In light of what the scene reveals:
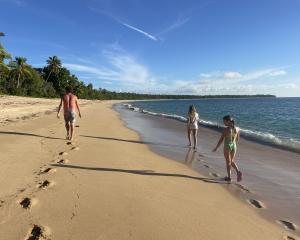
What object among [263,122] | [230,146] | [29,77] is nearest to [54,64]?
[29,77]

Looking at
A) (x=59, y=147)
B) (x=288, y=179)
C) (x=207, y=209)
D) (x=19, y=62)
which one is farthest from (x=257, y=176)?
(x=19, y=62)

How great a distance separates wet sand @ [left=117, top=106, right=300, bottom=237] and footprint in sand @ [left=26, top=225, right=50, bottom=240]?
3617mm

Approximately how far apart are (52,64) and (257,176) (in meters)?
81.5

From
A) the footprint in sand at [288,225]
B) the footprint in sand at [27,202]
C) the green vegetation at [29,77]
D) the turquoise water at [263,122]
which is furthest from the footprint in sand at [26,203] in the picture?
the green vegetation at [29,77]

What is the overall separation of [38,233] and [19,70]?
66149 millimetres

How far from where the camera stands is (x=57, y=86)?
84250mm

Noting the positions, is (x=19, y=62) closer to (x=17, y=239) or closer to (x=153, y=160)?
(x=153, y=160)

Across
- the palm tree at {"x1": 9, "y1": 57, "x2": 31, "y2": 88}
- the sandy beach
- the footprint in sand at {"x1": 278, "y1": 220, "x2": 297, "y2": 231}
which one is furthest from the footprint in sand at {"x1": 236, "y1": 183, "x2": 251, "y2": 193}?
the palm tree at {"x1": 9, "y1": 57, "x2": 31, "y2": 88}

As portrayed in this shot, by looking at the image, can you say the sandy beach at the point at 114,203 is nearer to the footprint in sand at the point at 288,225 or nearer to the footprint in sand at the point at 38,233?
the footprint in sand at the point at 38,233

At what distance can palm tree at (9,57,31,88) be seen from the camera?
63281 millimetres

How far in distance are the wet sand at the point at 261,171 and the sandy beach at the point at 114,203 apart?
448 mm

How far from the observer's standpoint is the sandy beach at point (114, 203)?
4.40 meters

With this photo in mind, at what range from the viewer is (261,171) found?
9.23 metres

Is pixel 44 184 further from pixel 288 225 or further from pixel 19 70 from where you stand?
pixel 19 70
